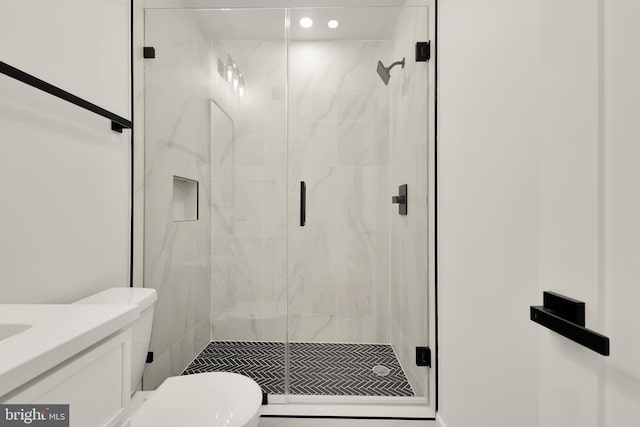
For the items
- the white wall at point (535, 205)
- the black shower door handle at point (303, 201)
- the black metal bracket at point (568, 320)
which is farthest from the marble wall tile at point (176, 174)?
the black metal bracket at point (568, 320)

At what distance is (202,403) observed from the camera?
1.23 m

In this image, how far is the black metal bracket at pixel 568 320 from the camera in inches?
23.7

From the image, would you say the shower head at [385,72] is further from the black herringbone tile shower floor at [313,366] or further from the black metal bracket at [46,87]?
the black herringbone tile shower floor at [313,366]

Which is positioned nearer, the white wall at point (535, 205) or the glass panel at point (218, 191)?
the white wall at point (535, 205)

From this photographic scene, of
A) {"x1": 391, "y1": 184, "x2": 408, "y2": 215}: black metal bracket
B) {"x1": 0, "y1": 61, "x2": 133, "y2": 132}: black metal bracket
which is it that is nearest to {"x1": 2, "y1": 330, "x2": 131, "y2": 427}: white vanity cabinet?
{"x1": 0, "y1": 61, "x2": 133, "y2": 132}: black metal bracket

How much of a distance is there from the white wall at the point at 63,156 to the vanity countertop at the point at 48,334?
17.8 inches

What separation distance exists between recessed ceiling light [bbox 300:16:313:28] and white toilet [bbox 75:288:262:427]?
5.10ft

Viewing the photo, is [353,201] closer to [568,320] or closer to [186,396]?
[186,396]

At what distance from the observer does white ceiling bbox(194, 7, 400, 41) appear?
184cm

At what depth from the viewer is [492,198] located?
112cm

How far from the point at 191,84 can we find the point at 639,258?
1990mm

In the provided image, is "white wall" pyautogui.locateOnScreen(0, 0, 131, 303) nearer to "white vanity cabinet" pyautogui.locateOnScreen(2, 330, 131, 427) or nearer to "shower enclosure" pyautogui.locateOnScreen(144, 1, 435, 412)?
"shower enclosure" pyautogui.locateOnScreen(144, 1, 435, 412)

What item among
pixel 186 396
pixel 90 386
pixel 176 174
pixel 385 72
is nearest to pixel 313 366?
pixel 186 396

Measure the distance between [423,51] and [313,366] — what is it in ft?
5.82
